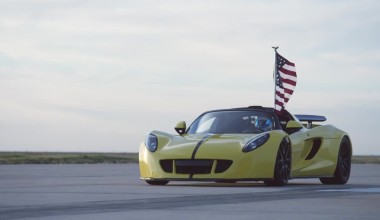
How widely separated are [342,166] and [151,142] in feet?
13.0

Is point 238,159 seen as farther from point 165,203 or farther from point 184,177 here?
point 165,203

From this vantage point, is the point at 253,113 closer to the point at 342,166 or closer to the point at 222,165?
the point at 222,165

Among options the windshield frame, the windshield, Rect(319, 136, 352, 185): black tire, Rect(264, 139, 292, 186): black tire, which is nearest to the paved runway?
Rect(264, 139, 292, 186): black tire

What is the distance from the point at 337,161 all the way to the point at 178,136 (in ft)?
10.7

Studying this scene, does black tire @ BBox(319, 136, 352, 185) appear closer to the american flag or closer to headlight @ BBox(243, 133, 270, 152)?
headlight @ BBox(243, 133, 270, 152)

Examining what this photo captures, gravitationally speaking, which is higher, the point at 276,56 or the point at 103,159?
the point at 276,56

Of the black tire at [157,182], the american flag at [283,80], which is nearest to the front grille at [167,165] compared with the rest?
the black tire at [157,182]

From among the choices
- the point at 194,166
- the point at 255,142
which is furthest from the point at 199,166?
the point at 255,142

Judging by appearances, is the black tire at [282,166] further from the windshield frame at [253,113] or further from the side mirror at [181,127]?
the side mirror at [181,127]

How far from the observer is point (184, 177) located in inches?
595

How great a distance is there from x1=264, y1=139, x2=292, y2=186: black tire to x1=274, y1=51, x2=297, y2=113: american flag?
11893 mm

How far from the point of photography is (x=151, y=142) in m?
15.8

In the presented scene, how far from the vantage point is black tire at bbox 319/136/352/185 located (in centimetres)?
1783

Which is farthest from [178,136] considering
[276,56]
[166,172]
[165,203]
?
[276,56]
